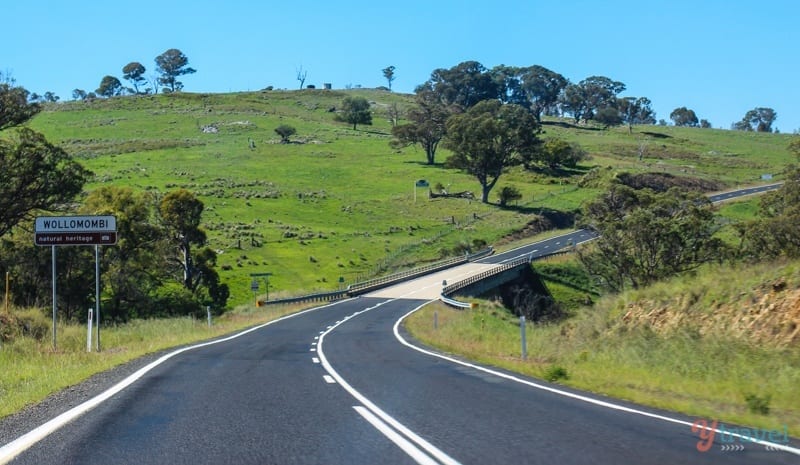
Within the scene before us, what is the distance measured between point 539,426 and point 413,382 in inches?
179

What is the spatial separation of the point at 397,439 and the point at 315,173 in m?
100

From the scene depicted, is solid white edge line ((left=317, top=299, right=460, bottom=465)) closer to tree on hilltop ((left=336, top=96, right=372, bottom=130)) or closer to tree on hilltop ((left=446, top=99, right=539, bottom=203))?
tree on hilltop ((left=446, top=99, right=539, bottom=203))

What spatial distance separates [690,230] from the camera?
4425 centimetres

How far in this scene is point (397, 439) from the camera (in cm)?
802

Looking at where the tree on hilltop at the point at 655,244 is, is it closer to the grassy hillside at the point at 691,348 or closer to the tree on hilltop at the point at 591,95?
the grassy hillside at the point at 691,348

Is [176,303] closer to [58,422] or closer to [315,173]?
[58,422]

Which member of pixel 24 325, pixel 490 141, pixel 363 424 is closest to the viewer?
pixel 363 424

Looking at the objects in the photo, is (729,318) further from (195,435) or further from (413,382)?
(195,435)

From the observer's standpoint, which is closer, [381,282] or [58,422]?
[58,422]

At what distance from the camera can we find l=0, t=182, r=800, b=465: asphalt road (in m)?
7.21

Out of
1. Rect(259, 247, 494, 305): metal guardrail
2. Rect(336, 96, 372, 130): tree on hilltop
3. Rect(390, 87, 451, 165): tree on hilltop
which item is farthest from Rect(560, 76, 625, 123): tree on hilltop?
Rect(259, 247, 494, 305): metal guardrail

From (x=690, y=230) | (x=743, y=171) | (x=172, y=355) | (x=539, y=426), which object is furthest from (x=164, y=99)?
(x=539, y=426)

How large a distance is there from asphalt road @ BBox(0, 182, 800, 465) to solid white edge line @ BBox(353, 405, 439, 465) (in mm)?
21

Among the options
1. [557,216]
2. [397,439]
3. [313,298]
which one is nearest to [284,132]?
[557,216]
